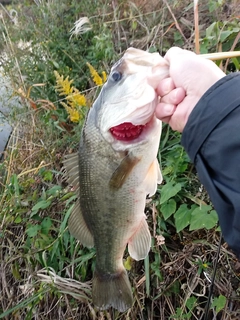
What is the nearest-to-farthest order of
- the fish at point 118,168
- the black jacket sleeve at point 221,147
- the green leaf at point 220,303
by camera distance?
the black jacket sleeve at point 221,147
the fish at point 118,168
the green leaf at point 220,303

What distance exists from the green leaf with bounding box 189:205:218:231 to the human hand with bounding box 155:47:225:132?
853mm

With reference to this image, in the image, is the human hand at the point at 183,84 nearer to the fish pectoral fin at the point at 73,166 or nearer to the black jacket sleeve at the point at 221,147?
the black jacket sleeve at the point at 221,147

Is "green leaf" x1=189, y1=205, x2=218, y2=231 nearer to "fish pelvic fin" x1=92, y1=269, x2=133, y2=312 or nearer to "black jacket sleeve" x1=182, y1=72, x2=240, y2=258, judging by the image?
"fish pelvic fin" x1=92, y1=269, x2=133, y2=312

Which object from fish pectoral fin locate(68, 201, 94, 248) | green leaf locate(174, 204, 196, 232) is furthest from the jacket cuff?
green leaf locate(174, 204, 196, 232)

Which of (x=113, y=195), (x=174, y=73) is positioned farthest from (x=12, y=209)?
(x=174, y=73)

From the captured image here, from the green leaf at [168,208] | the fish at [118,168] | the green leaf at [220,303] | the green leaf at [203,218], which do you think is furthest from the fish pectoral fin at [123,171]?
the green leaf at [220,303]

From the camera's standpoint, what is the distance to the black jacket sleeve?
122cm

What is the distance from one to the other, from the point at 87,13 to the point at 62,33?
0.33 meters

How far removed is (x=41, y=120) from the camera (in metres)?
3.93

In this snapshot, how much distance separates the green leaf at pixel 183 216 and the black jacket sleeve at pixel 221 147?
3.45 ft

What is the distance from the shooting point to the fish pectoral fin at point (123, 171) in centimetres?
166

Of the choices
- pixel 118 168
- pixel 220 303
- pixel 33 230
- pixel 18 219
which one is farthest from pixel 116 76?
pixel 18 219

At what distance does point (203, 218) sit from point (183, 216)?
16 centimetres

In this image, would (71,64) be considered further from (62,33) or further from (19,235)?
(19,235)
